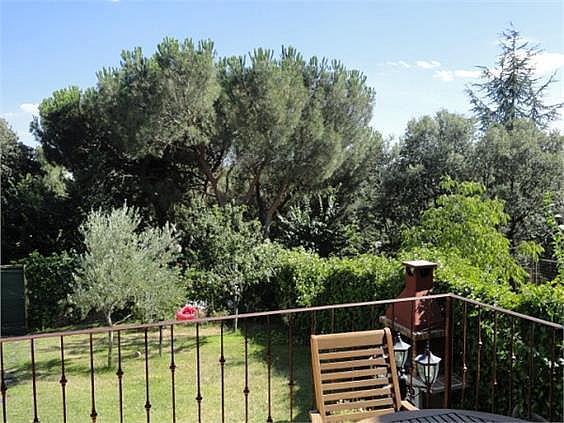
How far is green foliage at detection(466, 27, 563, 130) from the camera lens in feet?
48.5

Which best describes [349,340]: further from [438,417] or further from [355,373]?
[438,417]

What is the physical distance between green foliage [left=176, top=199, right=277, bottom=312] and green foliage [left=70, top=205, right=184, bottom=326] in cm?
89

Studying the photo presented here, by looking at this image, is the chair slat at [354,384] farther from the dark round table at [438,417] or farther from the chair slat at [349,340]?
the dark round table at [438,417]

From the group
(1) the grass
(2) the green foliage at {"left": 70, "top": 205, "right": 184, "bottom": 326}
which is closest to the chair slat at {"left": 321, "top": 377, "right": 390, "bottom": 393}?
(1) the grass

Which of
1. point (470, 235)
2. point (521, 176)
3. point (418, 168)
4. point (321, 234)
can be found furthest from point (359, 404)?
point (521, 176)

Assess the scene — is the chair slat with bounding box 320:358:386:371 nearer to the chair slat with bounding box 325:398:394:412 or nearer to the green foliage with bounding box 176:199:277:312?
the chair slat with bounding box 325:398:394:412

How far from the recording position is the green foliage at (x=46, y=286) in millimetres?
9531

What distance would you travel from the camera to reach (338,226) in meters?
11.2

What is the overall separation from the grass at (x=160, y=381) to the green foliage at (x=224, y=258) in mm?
822

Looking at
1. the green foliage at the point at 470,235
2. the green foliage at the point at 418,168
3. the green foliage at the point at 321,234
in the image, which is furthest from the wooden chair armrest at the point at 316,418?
the green foliage at the point at 418,168

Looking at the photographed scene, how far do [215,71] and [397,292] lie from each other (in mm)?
7323

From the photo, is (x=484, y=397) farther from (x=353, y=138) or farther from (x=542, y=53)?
(x=542, y=53)

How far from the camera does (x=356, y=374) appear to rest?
2.38 metres

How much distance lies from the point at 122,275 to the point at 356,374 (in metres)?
5.48
